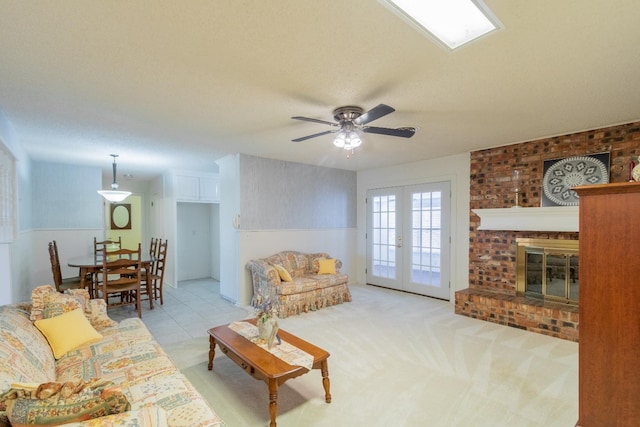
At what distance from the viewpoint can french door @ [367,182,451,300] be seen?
17.3 ft

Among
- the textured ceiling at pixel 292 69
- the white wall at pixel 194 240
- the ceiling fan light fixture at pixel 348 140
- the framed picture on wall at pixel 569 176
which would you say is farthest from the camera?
the white wall at pixel 194 240

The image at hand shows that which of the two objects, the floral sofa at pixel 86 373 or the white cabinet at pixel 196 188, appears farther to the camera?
the white cabinet at pixel 196 188

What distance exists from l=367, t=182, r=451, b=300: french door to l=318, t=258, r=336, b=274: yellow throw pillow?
1.41 metres

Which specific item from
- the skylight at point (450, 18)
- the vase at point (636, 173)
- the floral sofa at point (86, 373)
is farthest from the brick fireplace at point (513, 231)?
the floral sofa at point (86, 373)

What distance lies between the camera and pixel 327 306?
4.83 m

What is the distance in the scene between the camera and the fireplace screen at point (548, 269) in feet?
12.5

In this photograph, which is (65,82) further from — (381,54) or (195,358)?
(195,358)

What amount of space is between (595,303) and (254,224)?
4.28 m

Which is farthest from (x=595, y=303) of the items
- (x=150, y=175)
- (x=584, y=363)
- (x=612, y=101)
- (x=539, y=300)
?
(x=150, y=175)

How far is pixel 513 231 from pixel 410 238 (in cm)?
176

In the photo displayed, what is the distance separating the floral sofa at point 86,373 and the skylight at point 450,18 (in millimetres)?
2052

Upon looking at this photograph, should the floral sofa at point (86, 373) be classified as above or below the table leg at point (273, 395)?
above

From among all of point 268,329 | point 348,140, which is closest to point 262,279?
point 268,329

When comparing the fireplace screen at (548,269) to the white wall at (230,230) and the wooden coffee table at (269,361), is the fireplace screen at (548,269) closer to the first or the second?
the wooden coffee table at (269,361)
